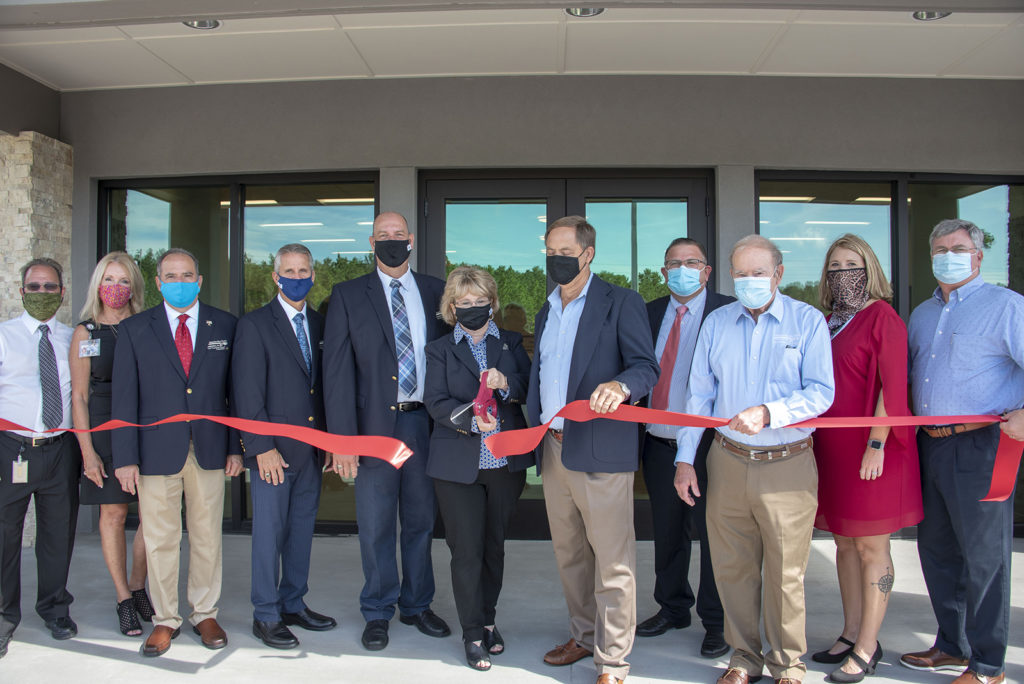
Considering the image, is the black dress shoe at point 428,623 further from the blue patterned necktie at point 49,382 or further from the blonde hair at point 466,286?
the blue patterned necktie at point 49,382

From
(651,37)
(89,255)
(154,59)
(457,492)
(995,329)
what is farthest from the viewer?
(89,255)

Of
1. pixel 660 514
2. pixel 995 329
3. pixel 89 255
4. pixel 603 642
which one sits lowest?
pixel 603 642

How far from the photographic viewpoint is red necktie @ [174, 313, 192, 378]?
3571 millimetres

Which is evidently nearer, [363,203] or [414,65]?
[414,65]

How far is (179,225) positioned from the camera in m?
5.87

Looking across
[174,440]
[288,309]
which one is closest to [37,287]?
[174,440]

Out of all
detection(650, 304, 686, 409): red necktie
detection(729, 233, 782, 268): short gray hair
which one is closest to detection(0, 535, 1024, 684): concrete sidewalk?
detection(650, 304, 686, 409): red necktie

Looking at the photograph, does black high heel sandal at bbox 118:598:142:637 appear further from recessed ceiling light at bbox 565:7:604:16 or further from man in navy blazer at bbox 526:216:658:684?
recessed ceiling light at bbox 565:7:604:16

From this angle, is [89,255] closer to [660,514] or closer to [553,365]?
[553,365]

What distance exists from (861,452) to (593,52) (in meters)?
3.12

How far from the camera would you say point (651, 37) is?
15.0 ft

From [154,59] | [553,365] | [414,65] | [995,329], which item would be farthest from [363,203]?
[995,329]

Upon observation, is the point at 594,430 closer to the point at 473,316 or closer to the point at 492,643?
the point at 473,316

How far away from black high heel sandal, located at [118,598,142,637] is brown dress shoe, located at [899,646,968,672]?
3.65 m
